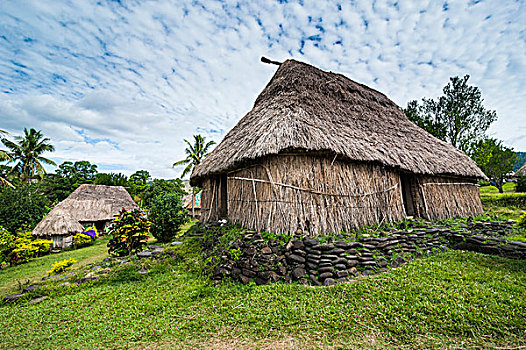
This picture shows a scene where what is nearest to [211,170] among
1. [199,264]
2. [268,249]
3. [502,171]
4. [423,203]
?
[199,264]

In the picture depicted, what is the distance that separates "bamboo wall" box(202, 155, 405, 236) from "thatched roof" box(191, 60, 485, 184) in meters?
0.39

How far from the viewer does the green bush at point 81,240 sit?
12.4 meters

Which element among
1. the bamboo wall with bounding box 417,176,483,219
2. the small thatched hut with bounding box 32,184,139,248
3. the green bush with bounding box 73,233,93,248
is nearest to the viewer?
the bamboo wall with bounding box 417,176,483,219

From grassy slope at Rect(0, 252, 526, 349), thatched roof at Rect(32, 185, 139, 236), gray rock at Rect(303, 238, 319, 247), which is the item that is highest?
thatched roof at Rect(32, 185, 139, 236)

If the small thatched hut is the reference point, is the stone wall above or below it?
below

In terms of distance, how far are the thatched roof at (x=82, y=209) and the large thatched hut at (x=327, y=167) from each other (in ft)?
28.3

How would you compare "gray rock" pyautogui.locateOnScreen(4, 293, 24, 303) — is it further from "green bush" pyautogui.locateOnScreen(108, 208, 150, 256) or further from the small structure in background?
the small structure in background

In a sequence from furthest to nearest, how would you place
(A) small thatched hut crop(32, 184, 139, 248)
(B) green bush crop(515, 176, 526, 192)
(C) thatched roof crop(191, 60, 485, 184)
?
1. (B) green bush crop(515, 176, 526, 192)
2. (A) small thatched hut crop(32, 184, 139, 248)
3. (C) thatched roof crop(191, 60, 485, 184)

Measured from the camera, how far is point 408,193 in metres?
8.68

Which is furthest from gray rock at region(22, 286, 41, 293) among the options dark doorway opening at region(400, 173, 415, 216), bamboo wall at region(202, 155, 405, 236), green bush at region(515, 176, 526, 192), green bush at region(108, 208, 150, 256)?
green bush at region(515, 176, 526, 192)

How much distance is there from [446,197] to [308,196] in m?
6.84

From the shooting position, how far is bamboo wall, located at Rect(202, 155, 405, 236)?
559cm

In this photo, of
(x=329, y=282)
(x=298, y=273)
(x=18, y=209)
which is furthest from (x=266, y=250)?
(x=18, y=209)

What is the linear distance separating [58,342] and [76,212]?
15.3 metres
